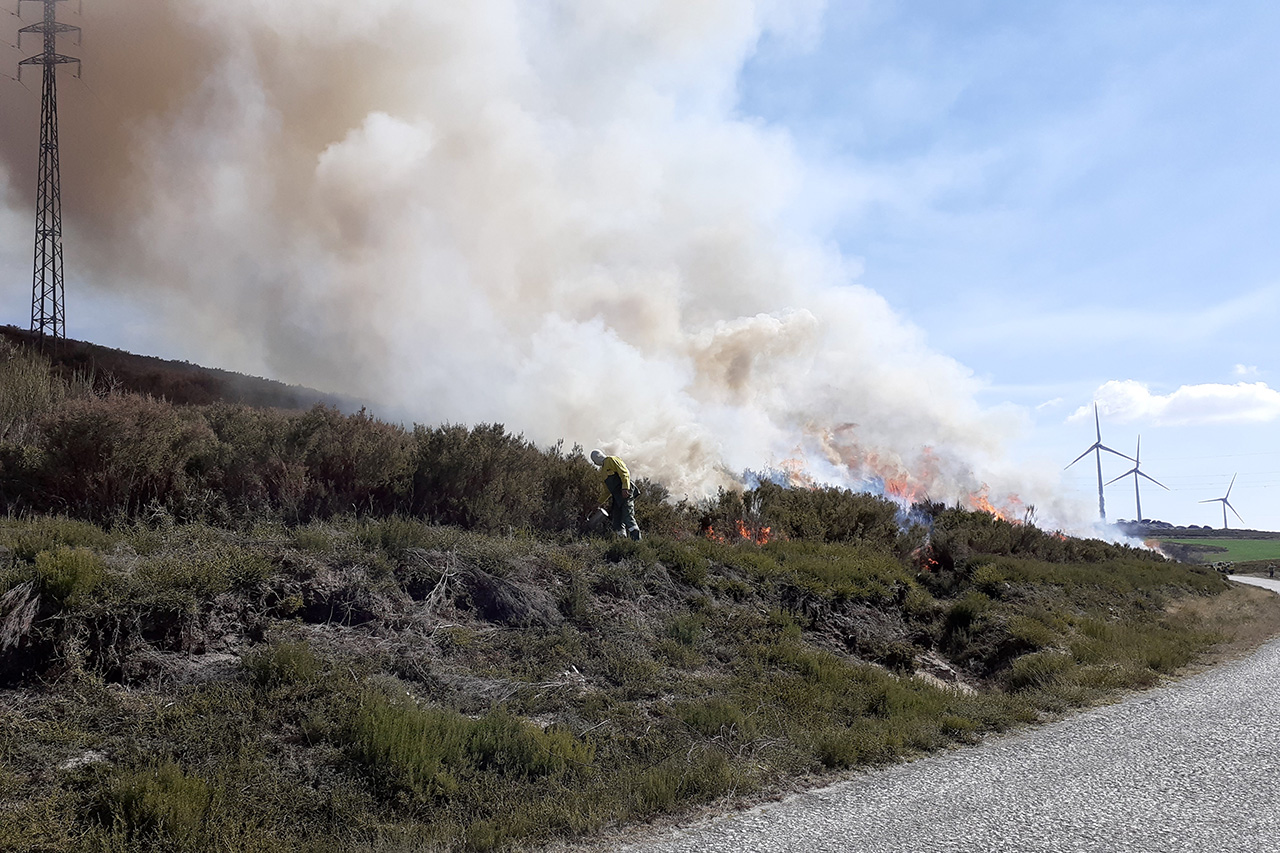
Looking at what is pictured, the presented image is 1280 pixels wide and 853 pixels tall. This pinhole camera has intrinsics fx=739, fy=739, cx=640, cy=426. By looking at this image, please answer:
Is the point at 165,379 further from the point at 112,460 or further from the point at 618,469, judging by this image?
the point at 618,469

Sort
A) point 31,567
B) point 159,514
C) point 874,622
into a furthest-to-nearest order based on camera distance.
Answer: point 874,622
point 159,514
point 31,567

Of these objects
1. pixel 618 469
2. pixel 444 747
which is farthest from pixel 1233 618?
pixel 444 747

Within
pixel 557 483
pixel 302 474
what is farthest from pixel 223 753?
pixel 557 483

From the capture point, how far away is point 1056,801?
5.18 meters

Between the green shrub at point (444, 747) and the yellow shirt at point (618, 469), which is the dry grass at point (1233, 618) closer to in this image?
the yellow shirt at point (618, 469)

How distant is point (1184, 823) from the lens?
479 cm

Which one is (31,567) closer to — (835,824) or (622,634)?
(622,634)

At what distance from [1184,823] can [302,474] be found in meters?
9.00

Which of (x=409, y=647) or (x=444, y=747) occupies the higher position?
(x=409, y=647)

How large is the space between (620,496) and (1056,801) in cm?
702

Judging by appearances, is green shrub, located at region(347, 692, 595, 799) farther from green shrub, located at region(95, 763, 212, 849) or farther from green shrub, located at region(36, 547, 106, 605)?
green shrub, located at region(36, 547, 106, 605)

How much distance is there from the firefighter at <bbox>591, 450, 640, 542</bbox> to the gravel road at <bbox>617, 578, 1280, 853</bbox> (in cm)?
569

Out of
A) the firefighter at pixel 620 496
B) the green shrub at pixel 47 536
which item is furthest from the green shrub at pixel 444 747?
the firefighter at pixel 620 496

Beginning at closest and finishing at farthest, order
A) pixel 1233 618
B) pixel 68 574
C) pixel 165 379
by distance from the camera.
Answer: pixel 68 574, pixel 1233 618, pixel 165 379
